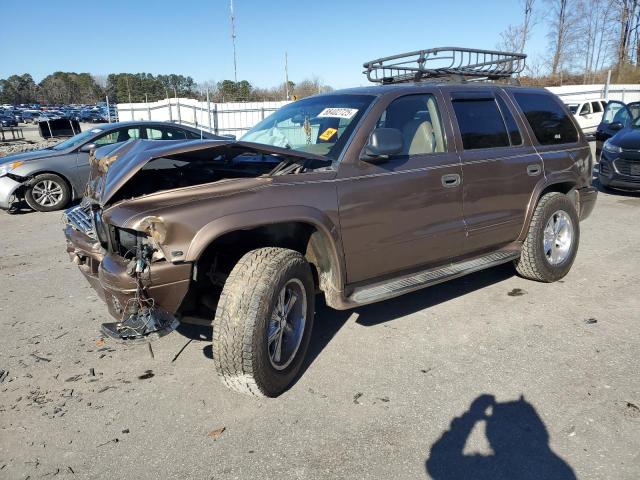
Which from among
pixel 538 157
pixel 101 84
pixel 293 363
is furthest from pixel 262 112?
pixel 101 84

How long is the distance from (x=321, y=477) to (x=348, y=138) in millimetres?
2193

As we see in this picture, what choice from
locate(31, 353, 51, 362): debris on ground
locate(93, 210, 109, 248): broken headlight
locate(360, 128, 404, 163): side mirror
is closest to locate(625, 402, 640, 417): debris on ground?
locate(360, 128, 404, 163): side mirror

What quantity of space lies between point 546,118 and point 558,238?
1.21 meters

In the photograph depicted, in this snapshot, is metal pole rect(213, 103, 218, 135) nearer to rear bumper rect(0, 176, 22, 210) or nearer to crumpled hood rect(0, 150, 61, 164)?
crumpled hood rect(0, 150, 61, 164)

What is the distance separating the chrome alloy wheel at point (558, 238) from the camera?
16.2ft

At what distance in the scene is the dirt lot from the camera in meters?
2.53

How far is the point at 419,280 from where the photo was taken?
3.83m

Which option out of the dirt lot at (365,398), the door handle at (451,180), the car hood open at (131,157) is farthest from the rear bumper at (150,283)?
the door handle at (451,180)

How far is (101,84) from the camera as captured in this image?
95.2 m

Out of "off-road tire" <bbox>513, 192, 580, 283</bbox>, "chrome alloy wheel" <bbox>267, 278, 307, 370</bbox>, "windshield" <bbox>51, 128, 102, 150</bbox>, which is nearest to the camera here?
"chrome alloy wheel" <bbox>267, 278, 307, 370</bbox>

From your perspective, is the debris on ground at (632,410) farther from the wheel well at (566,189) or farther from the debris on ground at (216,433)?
the wheel well at (566,189)

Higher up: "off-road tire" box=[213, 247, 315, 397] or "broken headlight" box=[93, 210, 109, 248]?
"broken headlight" box=[93, 210, 109, 248]

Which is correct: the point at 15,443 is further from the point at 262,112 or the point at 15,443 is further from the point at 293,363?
the point at 262,112

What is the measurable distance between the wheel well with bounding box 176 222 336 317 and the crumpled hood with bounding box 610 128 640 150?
806cm
